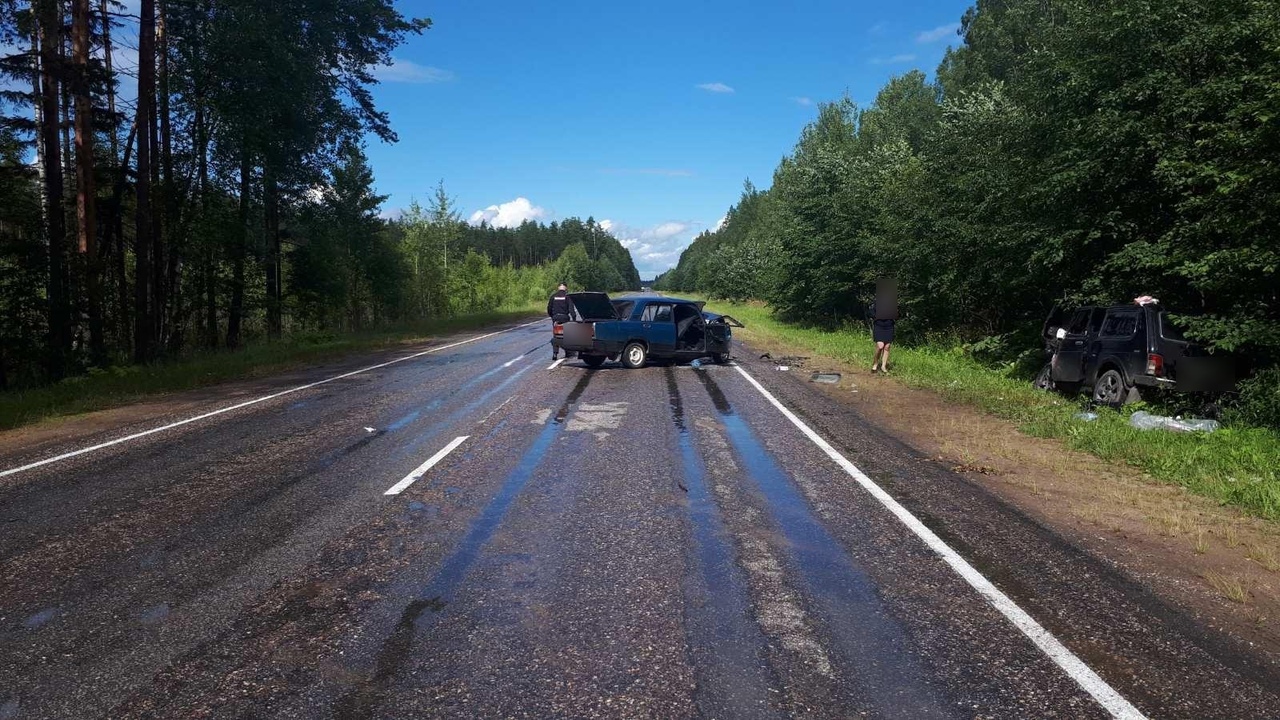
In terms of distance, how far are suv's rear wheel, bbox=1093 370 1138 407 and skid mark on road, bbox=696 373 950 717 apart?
264 inches

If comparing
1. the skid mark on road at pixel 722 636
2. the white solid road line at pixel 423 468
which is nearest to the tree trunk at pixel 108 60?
the white solid road line at pixel 423 468

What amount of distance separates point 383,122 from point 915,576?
29261mm

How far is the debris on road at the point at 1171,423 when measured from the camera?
9.12 m

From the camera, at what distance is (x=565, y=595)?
4336mm

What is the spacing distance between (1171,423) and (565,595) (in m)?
8.54

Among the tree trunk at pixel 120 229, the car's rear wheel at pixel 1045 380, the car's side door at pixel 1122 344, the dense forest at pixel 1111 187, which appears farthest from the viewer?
the tree trunk at pixel 120 229

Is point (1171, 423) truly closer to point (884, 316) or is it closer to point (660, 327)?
point (884, 316)

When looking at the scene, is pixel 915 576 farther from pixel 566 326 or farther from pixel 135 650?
pixel 566 326

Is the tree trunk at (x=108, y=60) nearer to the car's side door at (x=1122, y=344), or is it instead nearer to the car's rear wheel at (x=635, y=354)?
the car's rear wheel at (x=635, y=354)

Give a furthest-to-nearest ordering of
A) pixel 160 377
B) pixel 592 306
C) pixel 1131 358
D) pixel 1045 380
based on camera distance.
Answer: pixel 592 306 → pixel 160 377 → pixel 1045 380 → pixel 1131 358

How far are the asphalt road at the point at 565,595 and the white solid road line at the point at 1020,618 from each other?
17 millimetres

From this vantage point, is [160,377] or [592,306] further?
[592,306]

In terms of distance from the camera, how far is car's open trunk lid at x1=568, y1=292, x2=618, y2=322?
62.3ft

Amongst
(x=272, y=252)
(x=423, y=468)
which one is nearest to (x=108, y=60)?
(x=272, y=252)
